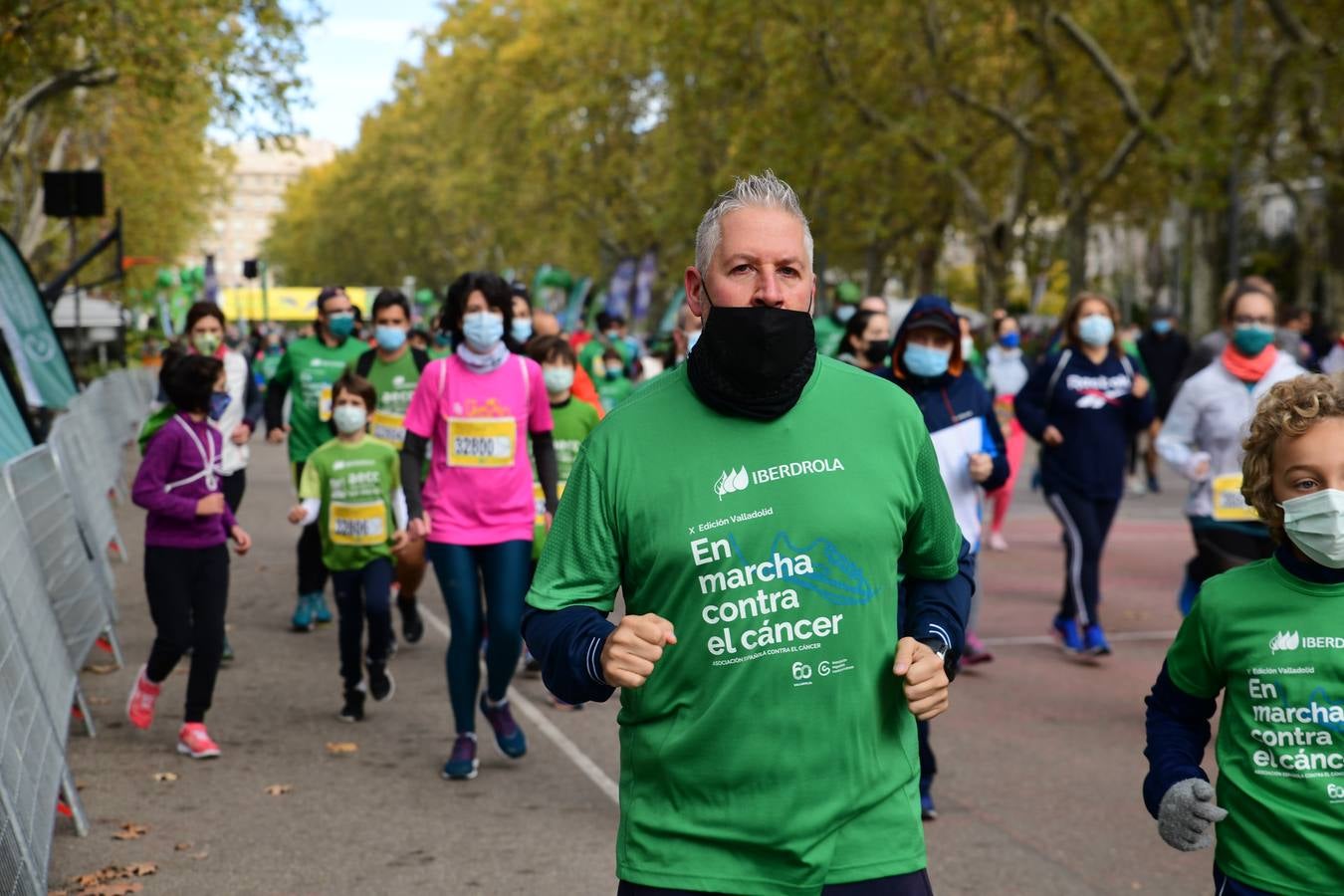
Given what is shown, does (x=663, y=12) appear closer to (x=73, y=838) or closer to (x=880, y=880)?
(x=73, y=838)

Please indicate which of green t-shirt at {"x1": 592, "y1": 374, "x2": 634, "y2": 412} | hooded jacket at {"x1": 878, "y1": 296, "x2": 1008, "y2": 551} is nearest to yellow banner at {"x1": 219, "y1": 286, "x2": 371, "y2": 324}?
green t-shirt at {"x1": 592, "y1": 374, "x2": 634, "y2": 412}

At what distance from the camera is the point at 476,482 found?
7.36 m

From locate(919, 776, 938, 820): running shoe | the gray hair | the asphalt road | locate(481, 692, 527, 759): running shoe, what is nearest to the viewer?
the gray hair

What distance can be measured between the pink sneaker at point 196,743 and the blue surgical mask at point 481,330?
6.64 ft

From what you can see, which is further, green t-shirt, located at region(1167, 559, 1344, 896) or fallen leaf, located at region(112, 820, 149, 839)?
fallen leaf, located at region(112, 820, 149, 839)

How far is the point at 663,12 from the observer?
4038 cm

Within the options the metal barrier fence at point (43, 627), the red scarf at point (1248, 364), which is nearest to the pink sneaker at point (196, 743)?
the metal barrier fence at point (43, 627)

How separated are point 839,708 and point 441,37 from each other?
63.6 meters

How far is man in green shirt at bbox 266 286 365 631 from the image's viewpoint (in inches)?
427

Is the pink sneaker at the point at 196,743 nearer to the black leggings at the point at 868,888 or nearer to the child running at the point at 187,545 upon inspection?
the child running at the point at 187,545

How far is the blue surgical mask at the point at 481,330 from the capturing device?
7441 mm

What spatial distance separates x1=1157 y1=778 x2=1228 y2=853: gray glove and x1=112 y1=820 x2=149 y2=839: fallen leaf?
171 inches

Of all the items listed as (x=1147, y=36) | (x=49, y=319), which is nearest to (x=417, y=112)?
(x=1147, y=36)

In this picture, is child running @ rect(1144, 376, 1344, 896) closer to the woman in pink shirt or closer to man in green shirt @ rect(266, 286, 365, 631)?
the woman in pink shirt
